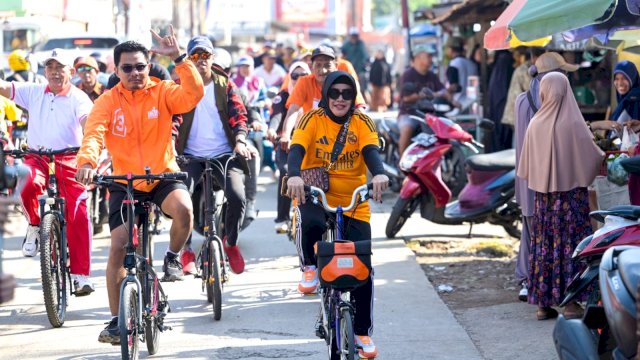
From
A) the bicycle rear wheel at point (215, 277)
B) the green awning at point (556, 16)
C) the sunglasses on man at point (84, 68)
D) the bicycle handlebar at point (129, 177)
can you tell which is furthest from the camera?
the sunglasses on man at point (84, 68)

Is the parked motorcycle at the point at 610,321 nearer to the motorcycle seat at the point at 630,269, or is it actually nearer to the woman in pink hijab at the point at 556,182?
the motorcycle seat at the point at 630,269

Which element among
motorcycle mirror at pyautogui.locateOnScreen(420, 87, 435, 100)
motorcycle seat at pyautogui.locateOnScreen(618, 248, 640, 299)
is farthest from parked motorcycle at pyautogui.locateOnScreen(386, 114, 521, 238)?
motorcycle seat at pyautogui.locateOnScreen(618, 248, 640, 299)

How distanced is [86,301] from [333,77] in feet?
11.8

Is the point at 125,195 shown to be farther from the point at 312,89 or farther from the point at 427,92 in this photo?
the point at 427,92

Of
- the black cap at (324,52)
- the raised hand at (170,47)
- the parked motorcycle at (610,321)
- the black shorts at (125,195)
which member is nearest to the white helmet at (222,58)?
the black cap at (324,52)

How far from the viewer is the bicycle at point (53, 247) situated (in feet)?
28.3

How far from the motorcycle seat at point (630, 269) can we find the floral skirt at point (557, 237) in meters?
3.16

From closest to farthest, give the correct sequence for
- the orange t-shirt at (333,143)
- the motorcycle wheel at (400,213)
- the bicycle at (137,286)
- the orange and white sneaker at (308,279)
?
the bicycle at (137,286)
the orange t-shirt at (333,143)
the orange and white sneaker at (308,279)
the motorcycle wheel at (400,213)

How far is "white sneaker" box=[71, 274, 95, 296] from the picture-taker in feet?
31.1

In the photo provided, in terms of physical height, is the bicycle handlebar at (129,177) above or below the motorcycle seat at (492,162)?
above

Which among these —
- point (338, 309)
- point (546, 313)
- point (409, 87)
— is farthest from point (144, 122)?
point (409, 87)

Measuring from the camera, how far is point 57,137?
31.0ft

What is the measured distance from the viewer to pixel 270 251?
12.3 m

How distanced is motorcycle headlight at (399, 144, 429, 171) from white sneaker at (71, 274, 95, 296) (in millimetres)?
4149
